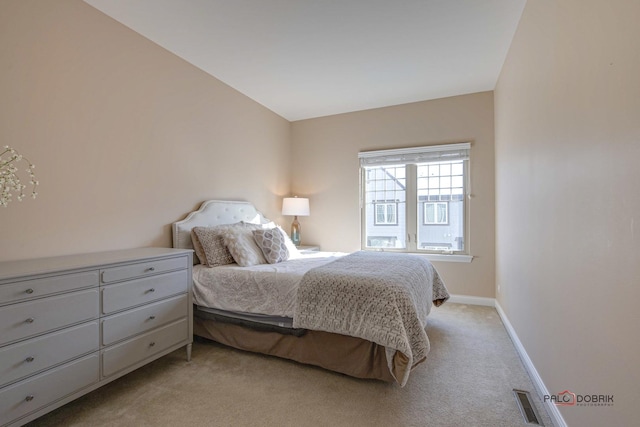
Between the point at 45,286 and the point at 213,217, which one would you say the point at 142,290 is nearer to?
the point at 45,286

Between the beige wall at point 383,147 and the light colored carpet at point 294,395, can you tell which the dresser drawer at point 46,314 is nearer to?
the light colored carpet at point 294,395

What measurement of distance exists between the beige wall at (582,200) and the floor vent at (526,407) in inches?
7.1

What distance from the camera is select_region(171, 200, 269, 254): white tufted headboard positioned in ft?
9.41

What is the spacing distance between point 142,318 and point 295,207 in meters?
2.70

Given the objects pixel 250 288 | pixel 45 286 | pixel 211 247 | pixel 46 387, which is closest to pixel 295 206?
pixel 211 247

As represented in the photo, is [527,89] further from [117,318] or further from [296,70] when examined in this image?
[117,318]

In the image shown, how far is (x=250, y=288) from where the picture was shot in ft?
7.95

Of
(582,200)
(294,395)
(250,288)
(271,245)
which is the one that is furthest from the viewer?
(271,245)

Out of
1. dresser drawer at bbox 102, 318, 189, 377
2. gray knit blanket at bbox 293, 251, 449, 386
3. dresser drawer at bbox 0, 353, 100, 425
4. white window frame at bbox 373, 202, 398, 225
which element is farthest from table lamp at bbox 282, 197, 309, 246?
dresser drawer at bbox 0, 353, 100, 425

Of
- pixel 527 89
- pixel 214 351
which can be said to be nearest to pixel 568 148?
pixel 527 89

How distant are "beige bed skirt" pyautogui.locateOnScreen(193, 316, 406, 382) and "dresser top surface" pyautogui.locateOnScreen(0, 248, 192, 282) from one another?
2.87 ft

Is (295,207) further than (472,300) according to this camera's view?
Yes

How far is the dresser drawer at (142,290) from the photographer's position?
6.04 ft

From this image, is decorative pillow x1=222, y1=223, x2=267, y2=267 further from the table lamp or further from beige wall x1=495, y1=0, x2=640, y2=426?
beige wall x1=495, y1=0, x2=640, y2=426
